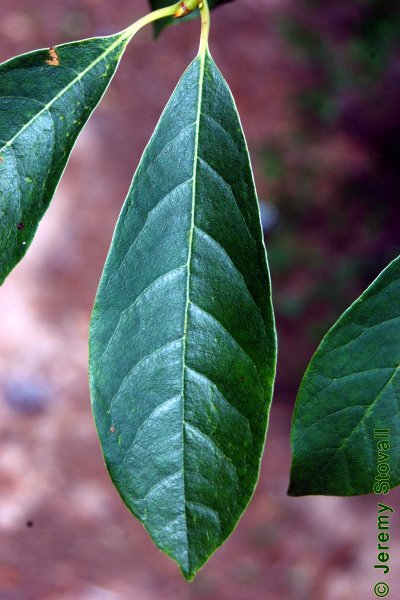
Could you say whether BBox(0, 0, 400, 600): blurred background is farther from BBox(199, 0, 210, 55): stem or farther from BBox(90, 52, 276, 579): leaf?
BBox(199, 0, 210, 55): stem

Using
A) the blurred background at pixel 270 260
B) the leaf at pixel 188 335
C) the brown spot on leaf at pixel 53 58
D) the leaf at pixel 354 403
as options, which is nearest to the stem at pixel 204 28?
the leaf at pixel 188 335

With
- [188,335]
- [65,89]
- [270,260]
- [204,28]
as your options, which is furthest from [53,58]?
[270,260]

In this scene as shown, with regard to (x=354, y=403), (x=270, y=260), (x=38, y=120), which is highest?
(x=38, y=120)

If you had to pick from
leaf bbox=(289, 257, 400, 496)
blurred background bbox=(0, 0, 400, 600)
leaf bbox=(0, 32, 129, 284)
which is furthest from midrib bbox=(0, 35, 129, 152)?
blurred background bbox=(0, 0, 400, 600)

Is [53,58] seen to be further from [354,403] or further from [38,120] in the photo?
[354,403]

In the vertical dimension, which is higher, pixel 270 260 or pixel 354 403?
pixel 354 403

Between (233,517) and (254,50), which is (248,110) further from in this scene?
(233,517)

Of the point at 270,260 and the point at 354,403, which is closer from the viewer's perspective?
the point at 354,403
